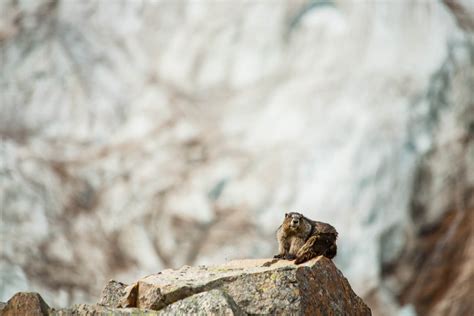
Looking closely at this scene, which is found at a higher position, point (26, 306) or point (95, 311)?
point (26, 306)

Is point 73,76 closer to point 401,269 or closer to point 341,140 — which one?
point 341,140

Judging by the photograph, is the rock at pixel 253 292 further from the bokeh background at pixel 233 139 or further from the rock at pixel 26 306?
the bokeh background at pixel 233 139

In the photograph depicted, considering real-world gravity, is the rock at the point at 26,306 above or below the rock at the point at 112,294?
below

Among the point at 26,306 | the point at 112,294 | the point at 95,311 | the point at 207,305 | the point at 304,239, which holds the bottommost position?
the point at 207,305

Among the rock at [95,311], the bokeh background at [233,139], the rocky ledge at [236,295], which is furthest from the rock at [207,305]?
the bokeh background at [233,139]

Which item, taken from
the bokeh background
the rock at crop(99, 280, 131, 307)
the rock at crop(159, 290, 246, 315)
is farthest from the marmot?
the bokeh background

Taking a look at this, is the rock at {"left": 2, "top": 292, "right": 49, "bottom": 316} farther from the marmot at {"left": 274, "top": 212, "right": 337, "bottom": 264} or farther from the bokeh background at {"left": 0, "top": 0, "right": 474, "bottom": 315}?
the bokeh background at {"left": 0, "top": 0, "right": 474, "bottom": 315}

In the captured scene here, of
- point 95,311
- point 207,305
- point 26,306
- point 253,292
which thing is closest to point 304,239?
point 253,292

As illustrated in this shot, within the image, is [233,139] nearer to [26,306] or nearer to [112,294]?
[112,294]

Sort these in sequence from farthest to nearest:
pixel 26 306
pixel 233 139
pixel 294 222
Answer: pixel 233 139 → pixel 294 222 → pixel 26 306
